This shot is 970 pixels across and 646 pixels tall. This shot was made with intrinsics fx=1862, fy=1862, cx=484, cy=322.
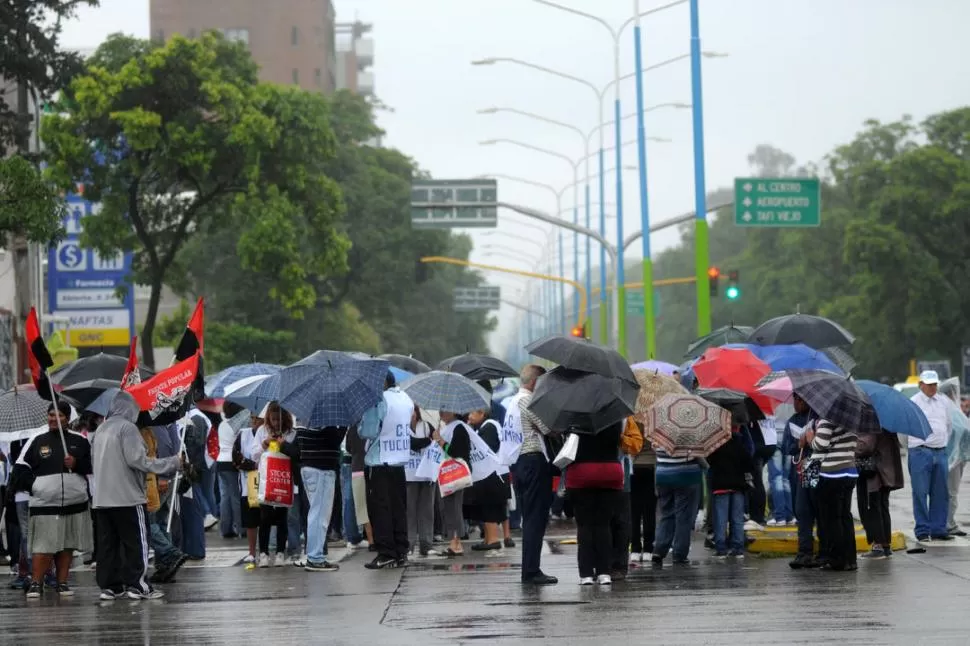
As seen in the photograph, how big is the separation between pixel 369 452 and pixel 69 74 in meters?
13.4

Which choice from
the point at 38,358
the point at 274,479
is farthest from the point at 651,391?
the point at 38,358

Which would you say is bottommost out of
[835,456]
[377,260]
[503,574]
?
[503,574]

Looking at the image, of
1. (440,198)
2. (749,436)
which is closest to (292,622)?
(749,436)

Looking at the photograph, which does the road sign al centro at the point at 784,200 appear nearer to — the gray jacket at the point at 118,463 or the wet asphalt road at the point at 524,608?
the wet asphalt road at the point at 524,608

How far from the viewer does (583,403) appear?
13930mm

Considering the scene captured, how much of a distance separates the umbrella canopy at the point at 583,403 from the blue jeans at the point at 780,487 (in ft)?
19.9

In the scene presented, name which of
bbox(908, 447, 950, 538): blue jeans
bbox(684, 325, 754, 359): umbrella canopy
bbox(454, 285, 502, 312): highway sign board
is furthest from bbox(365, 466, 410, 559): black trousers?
bbox(454, 285, 502, 312): highway sign board

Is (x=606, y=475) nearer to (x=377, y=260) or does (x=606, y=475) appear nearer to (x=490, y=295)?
(x=377, y=260)

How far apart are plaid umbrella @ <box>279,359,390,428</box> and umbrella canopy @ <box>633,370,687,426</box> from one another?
234cm

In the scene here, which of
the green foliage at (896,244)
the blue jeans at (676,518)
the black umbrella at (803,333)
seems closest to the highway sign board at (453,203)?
the green foliage at (896,244)

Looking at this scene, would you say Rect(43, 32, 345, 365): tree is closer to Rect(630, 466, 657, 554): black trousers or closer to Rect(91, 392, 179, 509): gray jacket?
Rect(630, 466, 657, 554): black trousers

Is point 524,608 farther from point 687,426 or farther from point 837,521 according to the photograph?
point 837,521

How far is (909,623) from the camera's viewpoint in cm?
1166

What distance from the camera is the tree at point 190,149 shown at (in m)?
37.2
